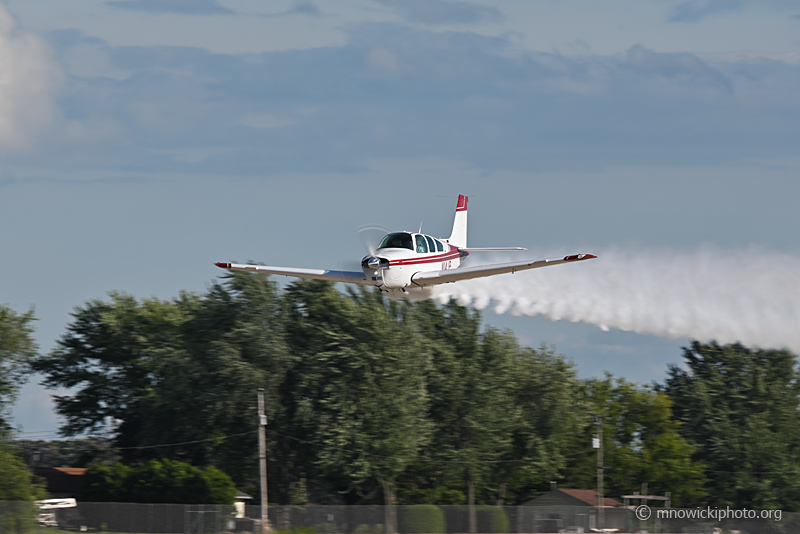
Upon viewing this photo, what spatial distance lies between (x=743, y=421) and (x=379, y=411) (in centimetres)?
2856

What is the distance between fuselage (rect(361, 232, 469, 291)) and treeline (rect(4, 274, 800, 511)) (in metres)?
21.6

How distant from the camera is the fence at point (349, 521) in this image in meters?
41.6

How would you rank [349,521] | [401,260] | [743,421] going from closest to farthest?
1. [401,260]
2. [349,521]
3. [743,421]

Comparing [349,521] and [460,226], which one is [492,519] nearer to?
[349,521]

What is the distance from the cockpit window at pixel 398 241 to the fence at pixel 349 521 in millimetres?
14587

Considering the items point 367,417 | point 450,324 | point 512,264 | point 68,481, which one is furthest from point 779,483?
point 68,481

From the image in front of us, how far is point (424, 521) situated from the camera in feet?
147

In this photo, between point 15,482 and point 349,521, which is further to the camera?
point 15,482

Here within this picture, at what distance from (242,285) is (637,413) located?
27.9 meters

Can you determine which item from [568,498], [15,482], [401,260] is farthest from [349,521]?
[568,498]

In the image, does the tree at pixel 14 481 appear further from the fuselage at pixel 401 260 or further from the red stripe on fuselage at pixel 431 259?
the red stripe on fuselage at pixel 431 259

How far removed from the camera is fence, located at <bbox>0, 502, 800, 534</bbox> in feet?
136

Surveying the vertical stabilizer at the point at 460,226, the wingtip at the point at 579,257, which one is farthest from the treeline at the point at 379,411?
the wingtip at the point at 579,257

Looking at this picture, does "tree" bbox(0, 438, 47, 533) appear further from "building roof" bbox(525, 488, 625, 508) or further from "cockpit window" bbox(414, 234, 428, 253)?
"building roof" bbox(525, 488, 625, 508)
